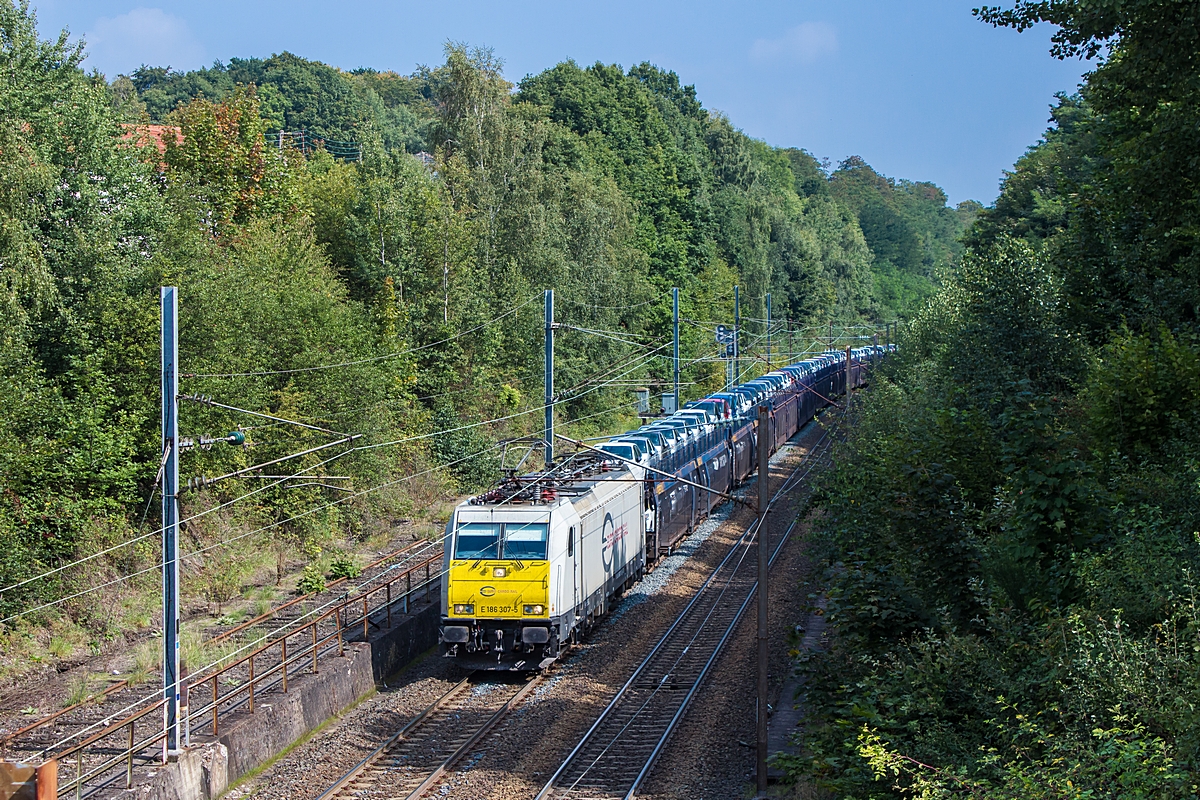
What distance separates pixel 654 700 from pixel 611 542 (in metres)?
4.92

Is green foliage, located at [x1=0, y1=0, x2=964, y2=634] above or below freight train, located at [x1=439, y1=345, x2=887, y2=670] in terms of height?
above

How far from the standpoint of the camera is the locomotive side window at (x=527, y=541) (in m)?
19.2

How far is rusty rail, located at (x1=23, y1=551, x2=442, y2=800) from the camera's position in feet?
44.5

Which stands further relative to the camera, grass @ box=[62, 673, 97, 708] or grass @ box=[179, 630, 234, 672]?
grass @ box=[179, 630, 234, 672]

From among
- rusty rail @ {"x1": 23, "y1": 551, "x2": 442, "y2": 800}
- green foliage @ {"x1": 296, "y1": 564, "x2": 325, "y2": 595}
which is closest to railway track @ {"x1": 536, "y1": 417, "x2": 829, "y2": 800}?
rusty rail @ {"x1": 23, "y1": 551, "x2": 442, "y2": 800}

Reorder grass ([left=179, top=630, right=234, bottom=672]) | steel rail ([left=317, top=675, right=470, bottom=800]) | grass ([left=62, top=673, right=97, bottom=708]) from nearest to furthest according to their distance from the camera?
steel rail ([left=317, top=675, right=470, bottom=800]) → grass ([left=62, top=673, right=97, bottom=708]) → grass ([left=179, top=630, right=234, bottom=672])

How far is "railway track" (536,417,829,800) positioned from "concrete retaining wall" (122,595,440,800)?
433 cm

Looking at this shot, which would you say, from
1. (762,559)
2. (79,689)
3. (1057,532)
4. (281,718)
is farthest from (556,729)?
(1057,532)

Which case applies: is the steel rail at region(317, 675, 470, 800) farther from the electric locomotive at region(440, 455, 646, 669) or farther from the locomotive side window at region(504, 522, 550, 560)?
the locomotive side window at region(504, 522, 550, 560)

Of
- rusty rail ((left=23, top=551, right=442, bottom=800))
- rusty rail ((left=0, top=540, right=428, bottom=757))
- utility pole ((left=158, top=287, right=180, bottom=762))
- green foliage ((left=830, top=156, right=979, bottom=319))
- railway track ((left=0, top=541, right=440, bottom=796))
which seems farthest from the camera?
green foliage ((left=830, top=156, right=979, bottom=319))

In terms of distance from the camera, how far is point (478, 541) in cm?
1947

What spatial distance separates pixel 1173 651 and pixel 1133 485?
135 inches

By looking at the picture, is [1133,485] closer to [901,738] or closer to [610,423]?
[901,738]

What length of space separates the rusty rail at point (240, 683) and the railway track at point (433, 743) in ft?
6.59
